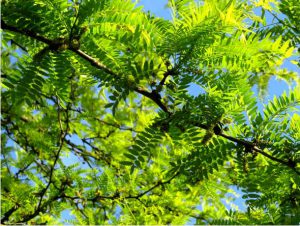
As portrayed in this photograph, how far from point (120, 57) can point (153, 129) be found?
0.31m

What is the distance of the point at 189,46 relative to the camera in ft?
5.20

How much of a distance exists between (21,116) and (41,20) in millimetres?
2967

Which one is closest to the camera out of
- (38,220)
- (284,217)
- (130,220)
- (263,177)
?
(263,177)

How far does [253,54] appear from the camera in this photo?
163 cm

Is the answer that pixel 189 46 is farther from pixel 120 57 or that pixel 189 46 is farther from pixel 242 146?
pixel 242 146

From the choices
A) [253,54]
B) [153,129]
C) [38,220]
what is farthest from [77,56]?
[38,220]

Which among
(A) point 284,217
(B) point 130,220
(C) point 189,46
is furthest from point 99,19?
(B) point 130,220

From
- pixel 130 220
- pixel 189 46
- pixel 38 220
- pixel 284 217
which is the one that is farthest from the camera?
pixel 38 220

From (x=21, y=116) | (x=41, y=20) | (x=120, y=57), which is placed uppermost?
(x=21, y=116)

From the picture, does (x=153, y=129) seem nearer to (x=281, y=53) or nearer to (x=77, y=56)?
→ (x=77, y=56)

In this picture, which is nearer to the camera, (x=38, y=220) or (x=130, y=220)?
(x=130, y=220)

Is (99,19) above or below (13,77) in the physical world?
above

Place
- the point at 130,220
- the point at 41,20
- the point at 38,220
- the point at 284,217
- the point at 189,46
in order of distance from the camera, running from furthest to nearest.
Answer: the point at 38,220 < the point at 130,220 < the point at 284,217 < the point at 41,20 < the point at 189,46

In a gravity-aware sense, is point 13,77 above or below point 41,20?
below
